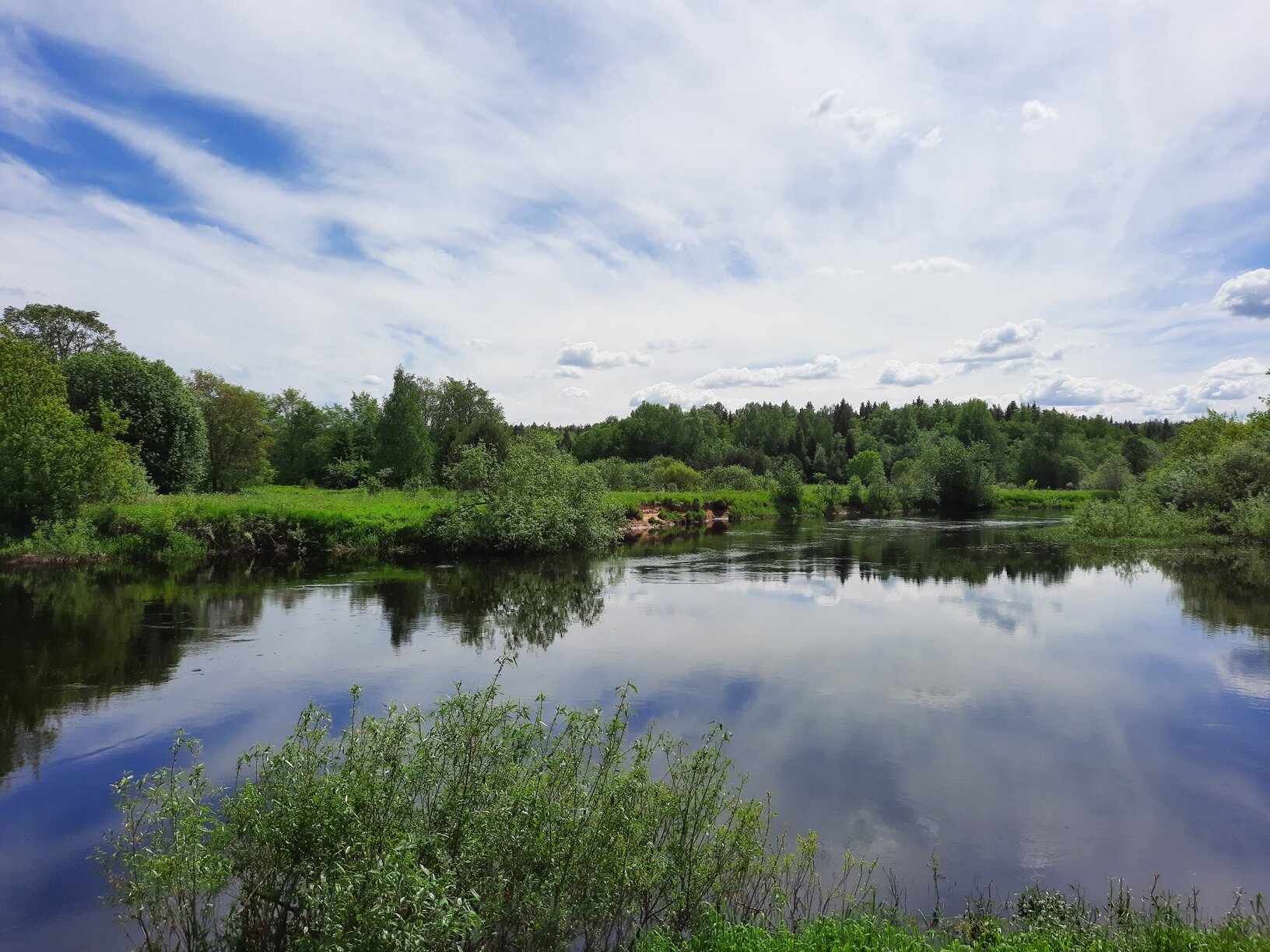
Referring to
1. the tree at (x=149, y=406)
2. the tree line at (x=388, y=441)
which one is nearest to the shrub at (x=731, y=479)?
the tree line at (x=388, y=441)

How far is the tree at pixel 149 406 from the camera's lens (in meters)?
33.6

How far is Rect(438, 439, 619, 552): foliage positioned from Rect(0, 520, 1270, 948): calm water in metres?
4.98

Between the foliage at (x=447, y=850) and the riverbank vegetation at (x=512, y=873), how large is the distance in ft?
0.06

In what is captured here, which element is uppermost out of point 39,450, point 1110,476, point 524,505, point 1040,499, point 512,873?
point 1110,476

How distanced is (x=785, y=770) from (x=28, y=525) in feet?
97.4

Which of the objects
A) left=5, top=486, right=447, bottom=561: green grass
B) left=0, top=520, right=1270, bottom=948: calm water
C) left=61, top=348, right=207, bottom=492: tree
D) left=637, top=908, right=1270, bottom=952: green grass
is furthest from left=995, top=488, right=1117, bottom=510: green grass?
left=637, top=908, right=1270, bottom=952: green grass

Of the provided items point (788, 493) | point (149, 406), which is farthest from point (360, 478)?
point (788, 493)

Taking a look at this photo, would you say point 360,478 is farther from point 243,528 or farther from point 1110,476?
point 1110,476

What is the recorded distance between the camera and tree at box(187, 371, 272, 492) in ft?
157

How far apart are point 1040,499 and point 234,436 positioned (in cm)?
7955

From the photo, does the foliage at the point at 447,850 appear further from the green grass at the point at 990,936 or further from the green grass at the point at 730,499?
the green grass at the point at 730,499

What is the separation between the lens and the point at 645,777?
20.8 ft

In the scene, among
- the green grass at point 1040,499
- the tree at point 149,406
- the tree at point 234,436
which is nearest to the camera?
the tree at point 149,406

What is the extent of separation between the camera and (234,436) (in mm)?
48938
